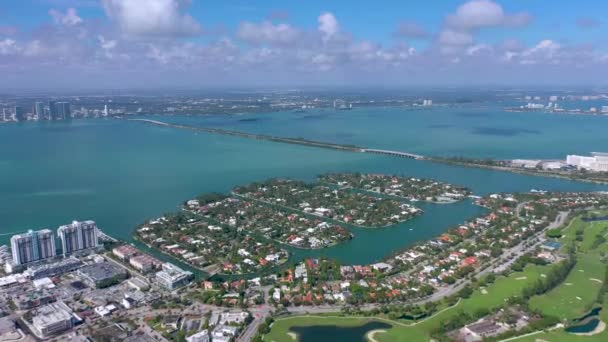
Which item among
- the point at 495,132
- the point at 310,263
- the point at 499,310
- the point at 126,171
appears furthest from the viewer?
the point at 495,132

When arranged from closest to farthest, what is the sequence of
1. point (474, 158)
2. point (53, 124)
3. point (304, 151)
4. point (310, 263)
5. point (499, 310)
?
point (499, 310), point (310, 263), point (474, 158), point (304, 151), point (53, 124)

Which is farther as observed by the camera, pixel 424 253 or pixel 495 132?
pixel 495 132

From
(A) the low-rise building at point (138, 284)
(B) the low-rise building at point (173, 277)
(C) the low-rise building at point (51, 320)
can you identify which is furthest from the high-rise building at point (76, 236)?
(C) the low-rise building at point (51, 320)

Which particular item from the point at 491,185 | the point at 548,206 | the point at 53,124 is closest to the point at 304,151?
the point at 491,185

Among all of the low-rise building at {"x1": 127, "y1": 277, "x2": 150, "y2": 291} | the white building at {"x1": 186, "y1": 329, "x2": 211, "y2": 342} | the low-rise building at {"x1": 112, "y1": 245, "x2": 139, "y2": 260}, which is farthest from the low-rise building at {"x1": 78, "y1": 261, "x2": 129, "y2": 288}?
the white building at {"x1": 186, "y1": 329, "x2": 211, "y2": 342}

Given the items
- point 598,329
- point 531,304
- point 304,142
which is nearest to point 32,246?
point 531,304

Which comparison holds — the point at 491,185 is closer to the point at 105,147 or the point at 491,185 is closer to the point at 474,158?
the point at 474,158

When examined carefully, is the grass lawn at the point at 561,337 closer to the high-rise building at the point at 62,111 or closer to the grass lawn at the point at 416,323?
the grass lawn at the point at 416,323

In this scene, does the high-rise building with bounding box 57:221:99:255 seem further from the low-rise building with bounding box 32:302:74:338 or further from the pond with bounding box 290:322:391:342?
the pond with bounding box 290:322:391:342
